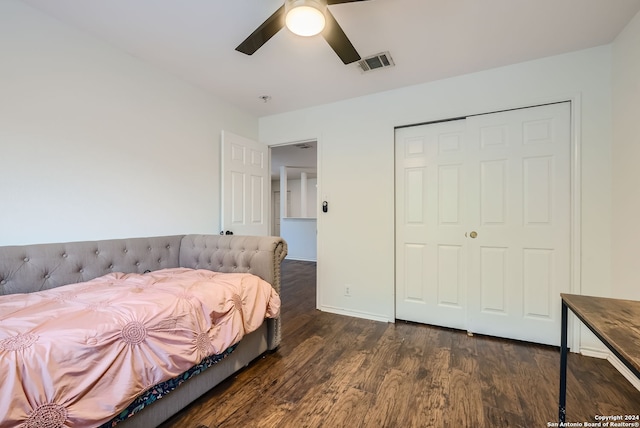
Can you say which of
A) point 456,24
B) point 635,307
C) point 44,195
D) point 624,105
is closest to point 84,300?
point 44,195

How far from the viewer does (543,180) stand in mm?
2301

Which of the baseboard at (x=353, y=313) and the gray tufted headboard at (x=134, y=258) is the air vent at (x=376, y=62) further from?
the baseboard at (x=353, y=313)

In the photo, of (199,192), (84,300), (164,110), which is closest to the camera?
(84,300)

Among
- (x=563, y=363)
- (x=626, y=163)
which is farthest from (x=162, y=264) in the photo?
(x=626, y=163)

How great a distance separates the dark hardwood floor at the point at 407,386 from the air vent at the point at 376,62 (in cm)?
248

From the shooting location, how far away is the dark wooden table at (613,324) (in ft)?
2.59

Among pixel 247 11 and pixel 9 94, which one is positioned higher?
pixel 247 11

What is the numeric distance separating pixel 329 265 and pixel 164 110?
2.36 m

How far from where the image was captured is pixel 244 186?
10.7 feet

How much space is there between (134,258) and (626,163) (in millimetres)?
3764

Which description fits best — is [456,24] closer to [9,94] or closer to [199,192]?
[199,192]

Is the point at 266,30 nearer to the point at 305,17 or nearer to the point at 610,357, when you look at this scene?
the point at 305,17

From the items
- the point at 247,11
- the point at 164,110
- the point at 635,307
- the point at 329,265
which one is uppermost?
the point at 247,11

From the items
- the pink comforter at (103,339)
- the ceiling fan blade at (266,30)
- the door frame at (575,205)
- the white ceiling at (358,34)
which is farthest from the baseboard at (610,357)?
the ceiling fan blade at (266,30)
